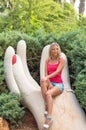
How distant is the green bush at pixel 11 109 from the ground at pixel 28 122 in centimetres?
10

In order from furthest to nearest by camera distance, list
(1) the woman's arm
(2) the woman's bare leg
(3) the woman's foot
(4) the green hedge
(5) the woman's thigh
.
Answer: (4) the green hedge
(1) the woman's arm
(5) the woman's thigh
(2) the woman's bare leg
(3) the woman's foot

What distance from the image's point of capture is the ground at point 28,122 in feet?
16.9

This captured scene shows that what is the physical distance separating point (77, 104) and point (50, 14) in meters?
4.36

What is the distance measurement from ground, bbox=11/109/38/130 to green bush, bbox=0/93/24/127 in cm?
10

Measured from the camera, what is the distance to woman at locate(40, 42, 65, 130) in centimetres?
487

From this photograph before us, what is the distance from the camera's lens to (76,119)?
4.98 m

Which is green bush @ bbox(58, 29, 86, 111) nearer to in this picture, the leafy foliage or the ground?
the ground

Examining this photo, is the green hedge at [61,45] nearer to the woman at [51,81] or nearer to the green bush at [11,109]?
the woman at [51,81]

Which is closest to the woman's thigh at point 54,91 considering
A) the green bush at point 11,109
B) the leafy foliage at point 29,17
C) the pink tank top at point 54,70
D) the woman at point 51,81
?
the woman at point 51,81

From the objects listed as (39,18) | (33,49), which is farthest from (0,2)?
(33,49)

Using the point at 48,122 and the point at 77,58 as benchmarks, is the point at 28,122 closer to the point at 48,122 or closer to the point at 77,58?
the point at 48,122

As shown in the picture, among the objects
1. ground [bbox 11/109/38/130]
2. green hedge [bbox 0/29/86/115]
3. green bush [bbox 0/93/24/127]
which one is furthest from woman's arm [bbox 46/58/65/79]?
ground [bbox 11/109/38/130]

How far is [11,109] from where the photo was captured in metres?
5.00

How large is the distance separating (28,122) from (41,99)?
0.48 m
